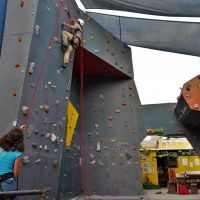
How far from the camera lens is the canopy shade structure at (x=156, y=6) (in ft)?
14.7

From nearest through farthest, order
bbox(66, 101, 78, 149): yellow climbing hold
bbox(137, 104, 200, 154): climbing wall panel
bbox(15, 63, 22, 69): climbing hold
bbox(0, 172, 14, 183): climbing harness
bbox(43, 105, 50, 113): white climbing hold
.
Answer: bbox(0, 172, 14, 183): climbing harness → bbox(15, 63, 22, 69): climbing hold → bbox(43, 105, 50, 113): white climbing hold → bbox(66, 101, 78, 149): yellow climbing hold → bbox(137, 104, 200, 154): climbing wall panel

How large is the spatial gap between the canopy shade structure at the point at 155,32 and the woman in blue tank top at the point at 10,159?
4.02 meters

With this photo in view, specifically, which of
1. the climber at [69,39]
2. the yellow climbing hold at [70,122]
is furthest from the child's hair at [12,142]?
the yellow climbing hold at [70,122]

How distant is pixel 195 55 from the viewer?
573cm

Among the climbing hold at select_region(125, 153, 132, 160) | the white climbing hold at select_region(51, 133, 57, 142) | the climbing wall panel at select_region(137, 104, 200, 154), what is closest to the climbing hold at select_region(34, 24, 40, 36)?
the white climbing hold at select_region(51, 133, 57, 142)

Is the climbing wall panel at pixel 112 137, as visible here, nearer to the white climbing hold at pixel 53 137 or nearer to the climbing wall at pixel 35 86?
the climbing wall at pixel 35 86

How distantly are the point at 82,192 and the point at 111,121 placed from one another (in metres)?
1.44

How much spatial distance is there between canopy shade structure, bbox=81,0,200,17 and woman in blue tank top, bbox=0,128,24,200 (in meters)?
3.31

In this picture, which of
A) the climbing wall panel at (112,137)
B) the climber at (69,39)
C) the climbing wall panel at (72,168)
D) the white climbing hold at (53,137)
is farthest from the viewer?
the climbing wall panel at (112,137)

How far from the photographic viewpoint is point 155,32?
18.4 ft

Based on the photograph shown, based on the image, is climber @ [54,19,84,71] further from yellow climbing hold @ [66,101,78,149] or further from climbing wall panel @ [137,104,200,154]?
climbing wall panel @ [137,104,200,154]

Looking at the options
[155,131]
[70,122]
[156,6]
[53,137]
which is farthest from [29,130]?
[155,131]

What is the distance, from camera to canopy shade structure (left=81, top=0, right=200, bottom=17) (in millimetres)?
4475

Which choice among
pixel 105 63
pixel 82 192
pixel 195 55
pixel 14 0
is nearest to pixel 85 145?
pixel 82 192
